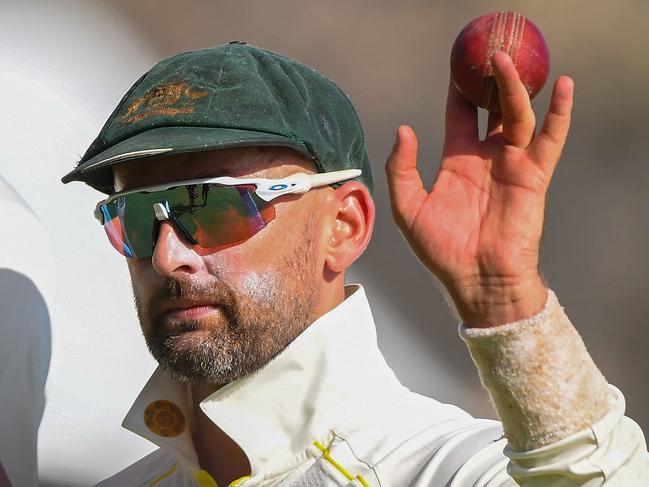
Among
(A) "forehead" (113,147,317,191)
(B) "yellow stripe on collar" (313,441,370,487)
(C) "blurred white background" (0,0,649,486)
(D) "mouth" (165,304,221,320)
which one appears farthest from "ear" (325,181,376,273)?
(C) "blurred white background" (0,0,649,486)

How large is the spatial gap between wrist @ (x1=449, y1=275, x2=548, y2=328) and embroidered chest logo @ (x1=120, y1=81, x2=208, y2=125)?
0.65 meters

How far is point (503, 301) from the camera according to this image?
1303 mm

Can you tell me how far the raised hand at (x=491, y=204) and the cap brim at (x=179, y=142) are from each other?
33cm

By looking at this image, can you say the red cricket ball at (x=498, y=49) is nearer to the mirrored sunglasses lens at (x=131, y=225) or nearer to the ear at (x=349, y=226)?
the ear at (x=349, y=226)

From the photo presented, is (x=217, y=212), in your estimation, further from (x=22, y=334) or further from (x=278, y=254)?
(x=22, y=334)

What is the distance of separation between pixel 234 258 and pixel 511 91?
1.97ft

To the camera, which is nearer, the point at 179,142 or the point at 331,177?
the point at 179,142

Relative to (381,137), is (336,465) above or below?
below

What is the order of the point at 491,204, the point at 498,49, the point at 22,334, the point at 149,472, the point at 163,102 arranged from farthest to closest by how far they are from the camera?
1. the point at 22,334
2. the point at 149,472
3. the point at 163,102
4. the point at 498,49
5. the point at 491,204

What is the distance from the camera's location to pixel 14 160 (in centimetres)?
306

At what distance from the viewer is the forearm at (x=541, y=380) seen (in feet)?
4.13

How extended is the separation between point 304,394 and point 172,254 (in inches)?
12.4

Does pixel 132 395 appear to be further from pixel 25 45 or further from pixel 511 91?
pixel 511 91

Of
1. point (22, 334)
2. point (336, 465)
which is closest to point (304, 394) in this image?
point (336, 465)
